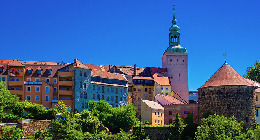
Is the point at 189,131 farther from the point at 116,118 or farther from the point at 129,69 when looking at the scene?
the point at 129,69

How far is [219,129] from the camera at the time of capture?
6481 centimetres

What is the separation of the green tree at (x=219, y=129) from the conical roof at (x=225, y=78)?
563cm

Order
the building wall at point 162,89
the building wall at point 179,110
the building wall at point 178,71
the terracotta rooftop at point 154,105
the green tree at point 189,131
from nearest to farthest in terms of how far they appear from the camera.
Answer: the green tree at point 189,131, the building wall at point 179,110, the terracotta rooftop at point 154,105, the building wall at point 162,89, the building wall at point 178,71

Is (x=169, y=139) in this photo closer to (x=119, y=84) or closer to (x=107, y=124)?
(x=107, y=124)

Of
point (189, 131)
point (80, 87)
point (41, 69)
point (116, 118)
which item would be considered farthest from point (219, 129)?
point (41, 69)

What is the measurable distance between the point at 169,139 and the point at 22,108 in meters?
22.3

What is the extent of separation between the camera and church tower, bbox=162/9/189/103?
361 ft

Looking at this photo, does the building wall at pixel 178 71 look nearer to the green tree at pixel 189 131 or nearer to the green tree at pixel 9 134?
the green tree at pixel 189 131

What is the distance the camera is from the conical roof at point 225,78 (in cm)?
7287

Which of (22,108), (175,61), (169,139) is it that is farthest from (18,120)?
(175,61)

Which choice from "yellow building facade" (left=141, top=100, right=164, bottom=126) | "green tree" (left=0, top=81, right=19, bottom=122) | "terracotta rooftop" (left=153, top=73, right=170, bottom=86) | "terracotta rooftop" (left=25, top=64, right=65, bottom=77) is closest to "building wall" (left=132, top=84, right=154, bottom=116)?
"terracotta rooftop" (left=153, top=73, right=170, bottom=86)

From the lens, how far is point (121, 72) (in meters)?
103

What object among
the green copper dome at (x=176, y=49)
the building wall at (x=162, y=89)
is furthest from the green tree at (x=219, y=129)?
the green copper dome at (x=176, y=49)

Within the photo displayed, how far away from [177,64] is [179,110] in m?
30.0
